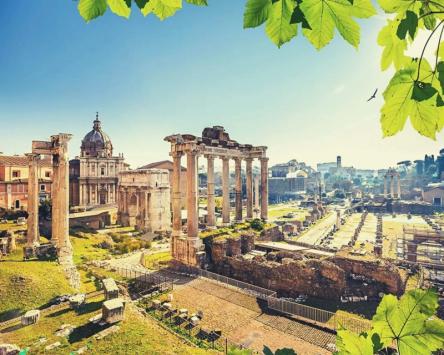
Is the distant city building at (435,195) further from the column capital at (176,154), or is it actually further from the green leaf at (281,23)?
the green leaf at (281,23)

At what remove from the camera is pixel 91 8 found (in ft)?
4.33

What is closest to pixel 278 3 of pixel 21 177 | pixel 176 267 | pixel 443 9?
pixel 443 9

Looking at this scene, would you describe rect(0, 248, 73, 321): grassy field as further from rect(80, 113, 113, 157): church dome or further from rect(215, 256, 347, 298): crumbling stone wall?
rect(80, 113, 113, 157): church dome

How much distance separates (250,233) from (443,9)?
933 inches

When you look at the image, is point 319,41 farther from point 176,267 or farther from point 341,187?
point 341,187

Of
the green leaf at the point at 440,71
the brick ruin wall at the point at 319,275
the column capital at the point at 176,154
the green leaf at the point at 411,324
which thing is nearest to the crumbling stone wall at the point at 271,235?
the brick ruin wall at the point at 319,275

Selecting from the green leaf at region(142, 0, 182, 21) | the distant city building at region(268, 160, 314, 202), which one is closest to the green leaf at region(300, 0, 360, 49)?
the green leaf at region(142, 0, 182, 21)

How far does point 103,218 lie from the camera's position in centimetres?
4234

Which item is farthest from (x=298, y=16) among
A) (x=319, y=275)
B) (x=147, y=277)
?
(x=147, y=277)

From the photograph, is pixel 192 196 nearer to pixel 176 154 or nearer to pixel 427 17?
pixel 176 154

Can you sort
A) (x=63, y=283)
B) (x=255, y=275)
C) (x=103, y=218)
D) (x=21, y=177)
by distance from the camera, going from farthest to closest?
(x=21, y=177)
(x=103, y=218)
(x=255, y=275)
(x=63, y=283)

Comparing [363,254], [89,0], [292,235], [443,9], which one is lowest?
[292,235]

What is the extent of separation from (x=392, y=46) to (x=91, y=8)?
1.50 m

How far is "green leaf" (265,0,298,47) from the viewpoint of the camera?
1227 millimetres
